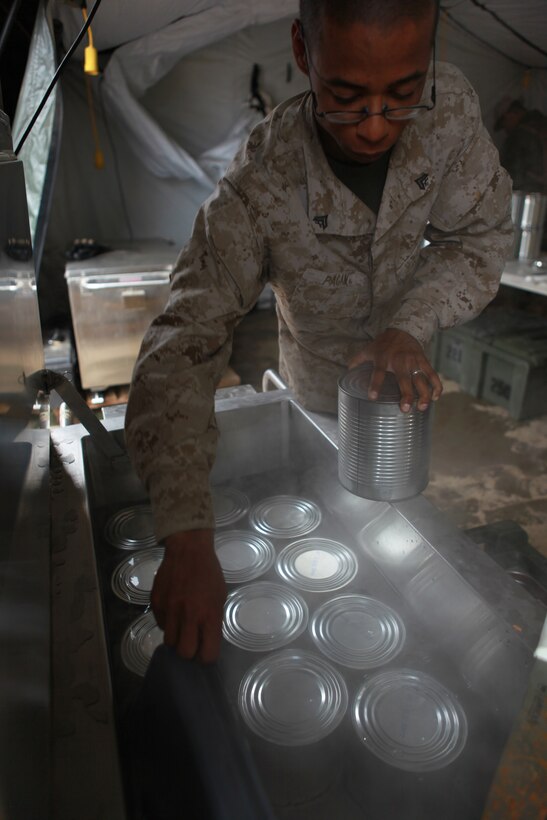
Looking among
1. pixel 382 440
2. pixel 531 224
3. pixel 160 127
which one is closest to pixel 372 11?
pixel 382 440

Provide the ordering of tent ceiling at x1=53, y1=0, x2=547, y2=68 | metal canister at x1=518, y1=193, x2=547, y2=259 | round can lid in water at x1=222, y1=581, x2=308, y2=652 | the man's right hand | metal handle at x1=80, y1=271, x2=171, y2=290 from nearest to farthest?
the man's right hand
round can lid in water at x1=222, y1=581, x2=308, y2=652
tent ceiling at x1=53, y1=0, x2=547, y2=68
metal handle at x1=80, y1=271, x2=171, y2=290
metal canister at x1=518, y1=193, x2=547, y2=259

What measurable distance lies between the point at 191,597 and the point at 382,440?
0.44 m

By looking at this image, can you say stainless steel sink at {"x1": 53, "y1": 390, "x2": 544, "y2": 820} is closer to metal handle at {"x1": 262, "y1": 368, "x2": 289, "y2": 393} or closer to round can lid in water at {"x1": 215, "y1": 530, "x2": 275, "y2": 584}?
round can lid in water at {"x1": 215, "y1": 530, "x2": 275, "y2": 584}

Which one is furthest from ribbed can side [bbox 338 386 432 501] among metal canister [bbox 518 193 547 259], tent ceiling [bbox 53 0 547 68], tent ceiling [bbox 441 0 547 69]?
tent ceiling [bbox 441 0 547 69]

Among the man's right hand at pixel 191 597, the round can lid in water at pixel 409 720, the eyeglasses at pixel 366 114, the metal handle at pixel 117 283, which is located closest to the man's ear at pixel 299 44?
the eyeglasses at pixel 366 114

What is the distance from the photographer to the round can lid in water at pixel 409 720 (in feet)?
2.91

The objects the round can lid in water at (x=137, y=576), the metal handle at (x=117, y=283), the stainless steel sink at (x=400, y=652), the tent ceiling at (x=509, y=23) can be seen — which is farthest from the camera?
the tent ceiling at (x=509, y=23)

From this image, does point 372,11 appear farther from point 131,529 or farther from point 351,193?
point 131,529

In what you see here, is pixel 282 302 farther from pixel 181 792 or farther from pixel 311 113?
pixel 181 792

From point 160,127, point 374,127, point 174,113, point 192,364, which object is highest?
point 174,113

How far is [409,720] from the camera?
0.95 meters

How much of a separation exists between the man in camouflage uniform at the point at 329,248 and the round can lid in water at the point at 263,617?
0.30m

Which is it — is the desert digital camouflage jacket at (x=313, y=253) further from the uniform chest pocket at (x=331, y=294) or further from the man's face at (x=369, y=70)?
the man's face at (x=369, y=70)

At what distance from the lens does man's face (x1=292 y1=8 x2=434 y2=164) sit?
3.16 feet
